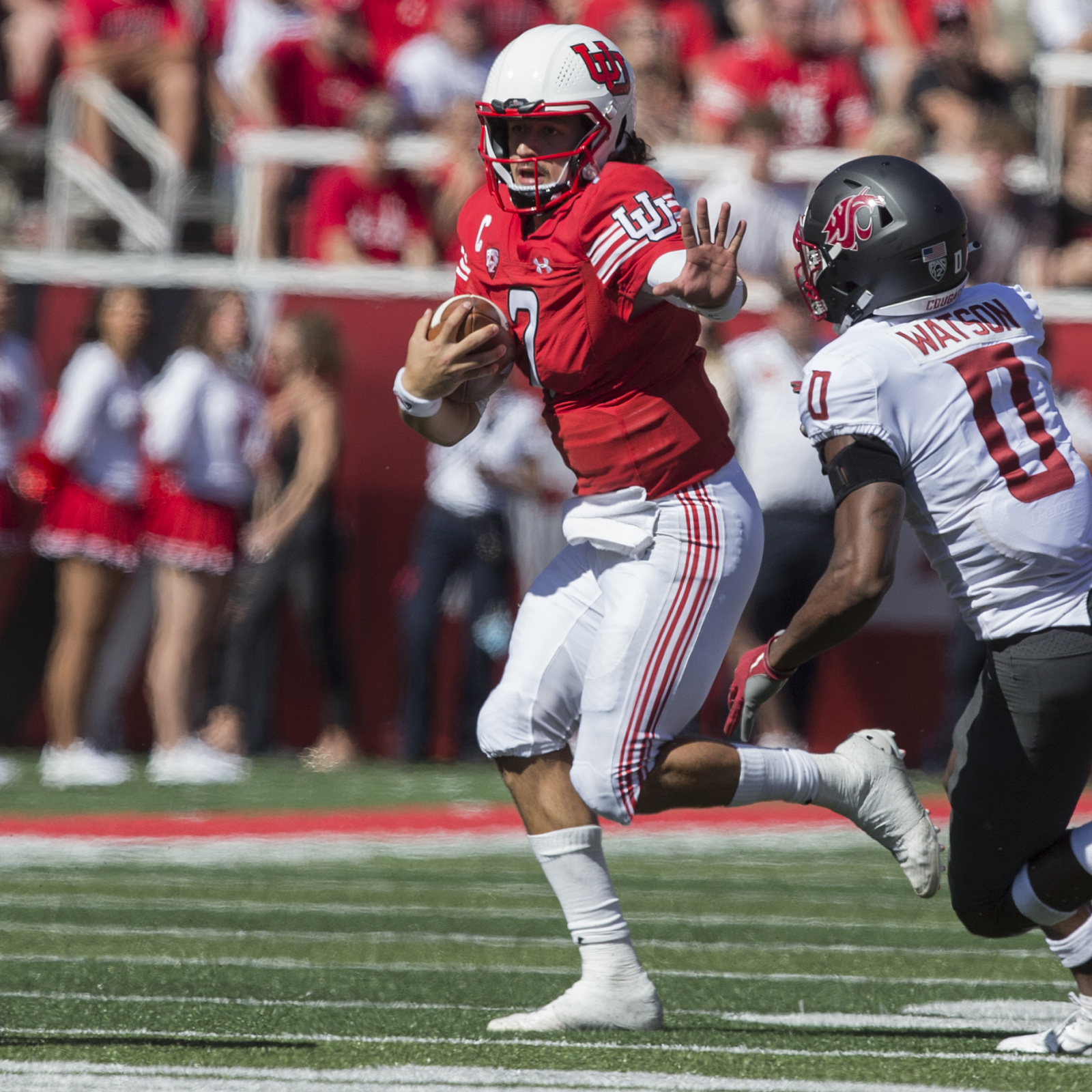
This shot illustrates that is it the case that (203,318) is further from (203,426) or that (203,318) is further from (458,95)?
(458,95)

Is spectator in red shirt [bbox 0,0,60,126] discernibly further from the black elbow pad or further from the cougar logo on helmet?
the black elbow pad

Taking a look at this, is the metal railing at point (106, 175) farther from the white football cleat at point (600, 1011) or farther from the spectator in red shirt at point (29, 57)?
the white football cleat at point (600, 1011)

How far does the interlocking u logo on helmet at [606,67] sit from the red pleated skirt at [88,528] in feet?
16.8

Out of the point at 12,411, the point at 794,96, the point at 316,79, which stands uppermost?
the point at 316,79

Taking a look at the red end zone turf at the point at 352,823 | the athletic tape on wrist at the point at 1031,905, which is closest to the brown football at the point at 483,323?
the athletic tape on wrist at the point at 1031,905

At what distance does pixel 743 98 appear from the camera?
1064 cm

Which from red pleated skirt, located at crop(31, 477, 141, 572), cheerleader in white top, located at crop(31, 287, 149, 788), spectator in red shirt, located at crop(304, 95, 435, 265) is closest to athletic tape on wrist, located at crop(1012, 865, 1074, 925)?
cheerleader in white top, located at crop(31, 287, 149, 788)

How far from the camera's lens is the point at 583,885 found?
4.05m

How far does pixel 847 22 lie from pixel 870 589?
889 centimetres

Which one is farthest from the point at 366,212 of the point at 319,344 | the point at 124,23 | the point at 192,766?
the point at 192,766

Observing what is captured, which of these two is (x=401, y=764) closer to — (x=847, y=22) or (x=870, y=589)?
(x=847, y=22)

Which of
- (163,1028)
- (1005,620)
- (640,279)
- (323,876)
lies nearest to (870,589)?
(1005,620)

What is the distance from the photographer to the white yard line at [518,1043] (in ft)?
12.0

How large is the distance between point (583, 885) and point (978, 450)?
1189 millimetres
